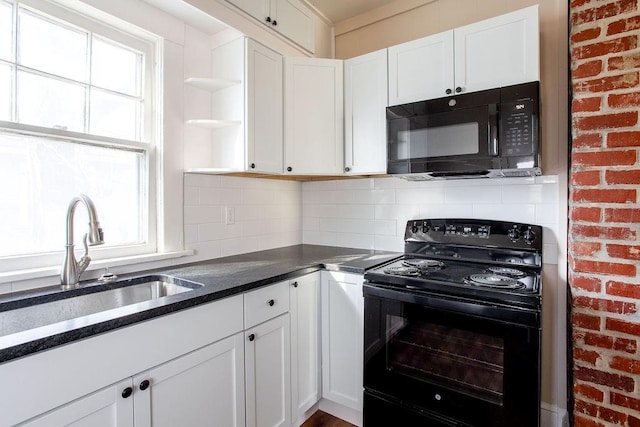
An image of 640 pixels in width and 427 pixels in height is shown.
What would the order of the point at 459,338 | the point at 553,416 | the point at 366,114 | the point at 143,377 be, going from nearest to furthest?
1. the point at 143,377
2. the point at 459,338
3. the point at 553,416
4. the point at 366,114

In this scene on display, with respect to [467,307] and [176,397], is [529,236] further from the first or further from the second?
[176,397]

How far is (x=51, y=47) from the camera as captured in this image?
1431 mm

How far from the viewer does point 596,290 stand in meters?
1.31

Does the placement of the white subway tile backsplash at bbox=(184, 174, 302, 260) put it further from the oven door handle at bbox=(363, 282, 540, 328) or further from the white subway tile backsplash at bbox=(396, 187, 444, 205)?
the oven door handle at bbox=(363, 282, 540, 328)

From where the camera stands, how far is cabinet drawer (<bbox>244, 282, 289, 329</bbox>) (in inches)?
57.4

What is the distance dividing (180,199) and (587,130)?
6.30 feet

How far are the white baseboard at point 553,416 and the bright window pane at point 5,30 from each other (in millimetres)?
2923

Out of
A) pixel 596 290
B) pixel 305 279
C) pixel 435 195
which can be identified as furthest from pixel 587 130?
pixel 305 279

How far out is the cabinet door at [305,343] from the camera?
1730mm

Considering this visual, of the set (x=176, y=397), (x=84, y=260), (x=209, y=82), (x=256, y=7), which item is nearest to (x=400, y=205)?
(x=209, y=82)

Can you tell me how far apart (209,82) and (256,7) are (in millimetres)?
552

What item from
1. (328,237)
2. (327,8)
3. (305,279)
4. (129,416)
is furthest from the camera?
(328,237)

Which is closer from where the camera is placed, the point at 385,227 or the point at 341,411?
the point at 341,411

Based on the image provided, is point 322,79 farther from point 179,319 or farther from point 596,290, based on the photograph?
point 596,290
